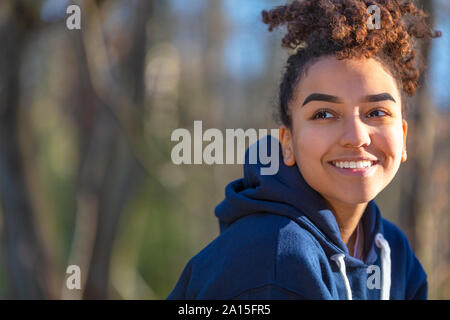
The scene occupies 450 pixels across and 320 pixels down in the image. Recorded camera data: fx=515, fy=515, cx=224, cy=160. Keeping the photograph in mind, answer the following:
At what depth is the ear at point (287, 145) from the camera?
1694 millimetres

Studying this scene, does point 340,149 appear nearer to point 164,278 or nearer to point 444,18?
point 444,18

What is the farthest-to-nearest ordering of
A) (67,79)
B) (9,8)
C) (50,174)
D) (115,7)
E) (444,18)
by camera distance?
(50,174) < (67,79) < (115,7) < (9,8) < (444,18)

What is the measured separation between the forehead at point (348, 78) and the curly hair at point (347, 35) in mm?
21

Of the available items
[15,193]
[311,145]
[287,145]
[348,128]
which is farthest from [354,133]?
[15,193]

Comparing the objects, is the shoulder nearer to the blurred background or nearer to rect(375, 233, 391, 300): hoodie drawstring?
rect(375, 233, 391, 300): hoodie drawstring

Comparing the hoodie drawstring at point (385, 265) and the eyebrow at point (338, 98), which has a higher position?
the eyebrow at point (338, 98)

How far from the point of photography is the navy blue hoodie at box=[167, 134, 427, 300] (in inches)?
55.4

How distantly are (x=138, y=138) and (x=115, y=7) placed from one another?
1.40 m

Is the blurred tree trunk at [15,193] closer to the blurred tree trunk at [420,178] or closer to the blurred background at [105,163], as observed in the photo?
the blurred background at [105,163]

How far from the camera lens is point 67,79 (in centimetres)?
793

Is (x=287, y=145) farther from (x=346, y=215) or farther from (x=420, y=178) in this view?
(x=420, y=178)

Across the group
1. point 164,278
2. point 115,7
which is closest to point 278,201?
point 115,7

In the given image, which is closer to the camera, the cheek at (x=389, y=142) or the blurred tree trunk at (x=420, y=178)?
the cheek at (x=389, y=142)

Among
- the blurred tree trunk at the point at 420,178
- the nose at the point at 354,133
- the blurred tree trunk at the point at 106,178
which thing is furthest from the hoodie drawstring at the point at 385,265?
the blurred tree trunk at the point at 106,178
